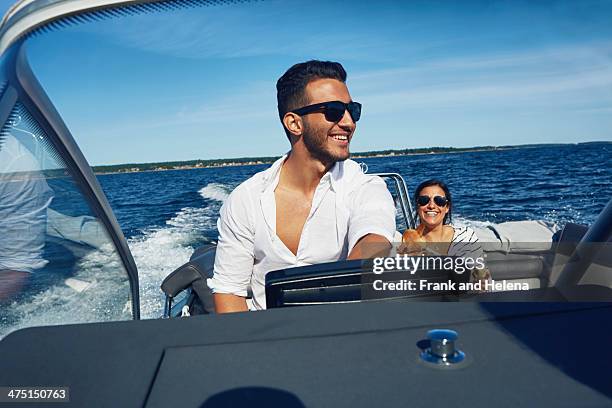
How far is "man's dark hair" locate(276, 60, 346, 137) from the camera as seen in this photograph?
178 centimetres

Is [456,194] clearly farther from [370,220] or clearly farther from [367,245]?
[367,245]

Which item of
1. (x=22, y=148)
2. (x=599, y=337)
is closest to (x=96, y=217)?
(x=22, y=148)

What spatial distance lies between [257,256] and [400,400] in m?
1.37

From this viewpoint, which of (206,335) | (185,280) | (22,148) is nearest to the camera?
(206,335)

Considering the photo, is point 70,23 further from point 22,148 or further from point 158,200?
point 158,200

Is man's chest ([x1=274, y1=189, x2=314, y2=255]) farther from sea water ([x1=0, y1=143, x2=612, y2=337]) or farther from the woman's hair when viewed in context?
the woman's hair

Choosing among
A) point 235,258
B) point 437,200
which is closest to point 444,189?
point 437,200

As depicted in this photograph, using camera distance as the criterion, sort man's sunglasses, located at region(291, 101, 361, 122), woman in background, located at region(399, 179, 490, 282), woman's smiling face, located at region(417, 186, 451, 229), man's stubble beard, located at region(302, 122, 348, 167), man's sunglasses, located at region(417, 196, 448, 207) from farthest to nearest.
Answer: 1. man's sunglasses, located at region(417, 196, 448, 207)
2. woman's smiling face, located at region(417, 186, 451, 229)
3. man's stubble beard, located at region(302, 122, 348, 167)
4. man's sunglasses, located at region(291, 101, 361, 122)
5. woman in background, located at region(399, 179, 490, 282)

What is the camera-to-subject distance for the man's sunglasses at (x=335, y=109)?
1.65 meters

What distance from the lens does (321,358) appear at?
79 centimetres

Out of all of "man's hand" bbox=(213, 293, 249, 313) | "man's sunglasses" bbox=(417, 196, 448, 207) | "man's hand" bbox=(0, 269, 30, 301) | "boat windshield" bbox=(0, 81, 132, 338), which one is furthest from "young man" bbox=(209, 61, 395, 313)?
"man's hand" bbox=(0, 269, 30, 301)

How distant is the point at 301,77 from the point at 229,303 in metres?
0.93

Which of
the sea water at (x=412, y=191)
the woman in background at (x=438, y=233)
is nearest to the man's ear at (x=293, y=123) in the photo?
the sea water at (x=412, y=191)

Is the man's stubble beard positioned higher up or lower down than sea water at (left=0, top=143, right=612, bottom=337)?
higher up
